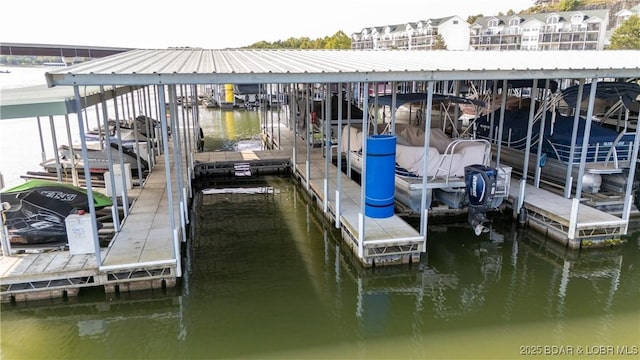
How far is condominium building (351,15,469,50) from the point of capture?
2621 inches

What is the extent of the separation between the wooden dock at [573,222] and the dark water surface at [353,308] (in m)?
0.27

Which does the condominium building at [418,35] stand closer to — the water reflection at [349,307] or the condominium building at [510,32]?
the condominium building at [510,32]

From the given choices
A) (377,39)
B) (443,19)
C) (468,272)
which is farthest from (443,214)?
(377,39)

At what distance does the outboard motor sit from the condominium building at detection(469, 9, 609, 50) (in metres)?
54.7

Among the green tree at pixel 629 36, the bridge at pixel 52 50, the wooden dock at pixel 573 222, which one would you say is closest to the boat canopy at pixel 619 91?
the wooden dock at pixel 573 222

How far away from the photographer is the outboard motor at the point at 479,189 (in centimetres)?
823

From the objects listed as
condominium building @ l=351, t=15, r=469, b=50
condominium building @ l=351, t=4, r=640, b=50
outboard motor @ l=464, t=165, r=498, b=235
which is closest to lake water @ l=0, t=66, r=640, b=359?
outboard motor @ l=464, t=165, r=498, b=235

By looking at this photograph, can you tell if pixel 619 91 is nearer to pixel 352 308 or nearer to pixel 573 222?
pixel 573 222

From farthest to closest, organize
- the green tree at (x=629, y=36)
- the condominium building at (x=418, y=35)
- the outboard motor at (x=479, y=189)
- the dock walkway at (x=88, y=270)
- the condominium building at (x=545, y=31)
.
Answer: the condominium building at (x=418, y=35) → the condominium building at (x=545, y=31) → the green tree at (x=629, y=36) → the outboard motor at (x=479, y=189) → the dock walkway at (x=88, y=270)

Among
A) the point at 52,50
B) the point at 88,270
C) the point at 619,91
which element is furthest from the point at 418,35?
the point at 88,270

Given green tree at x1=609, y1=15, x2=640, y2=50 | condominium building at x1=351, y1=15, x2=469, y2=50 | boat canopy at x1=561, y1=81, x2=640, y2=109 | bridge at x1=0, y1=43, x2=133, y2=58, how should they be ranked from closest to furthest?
1. boat canopy at x1=561, y1=81, x2=640, y2=109
2. bridge at x1=0, y1=43, x2=133, y2=58
3. green tree at x1=609, y1=15, x2=640, y2=50
4. condominium building at x1=351, y1=15, x2=469, y2=50

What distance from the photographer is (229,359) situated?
17.6 ft

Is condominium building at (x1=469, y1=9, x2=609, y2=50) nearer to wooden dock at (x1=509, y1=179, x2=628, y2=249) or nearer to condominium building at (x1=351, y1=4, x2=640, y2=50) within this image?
condominium building at (x1=351, y1=4, x2=640, y2=50)

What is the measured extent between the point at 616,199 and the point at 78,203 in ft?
35.6
